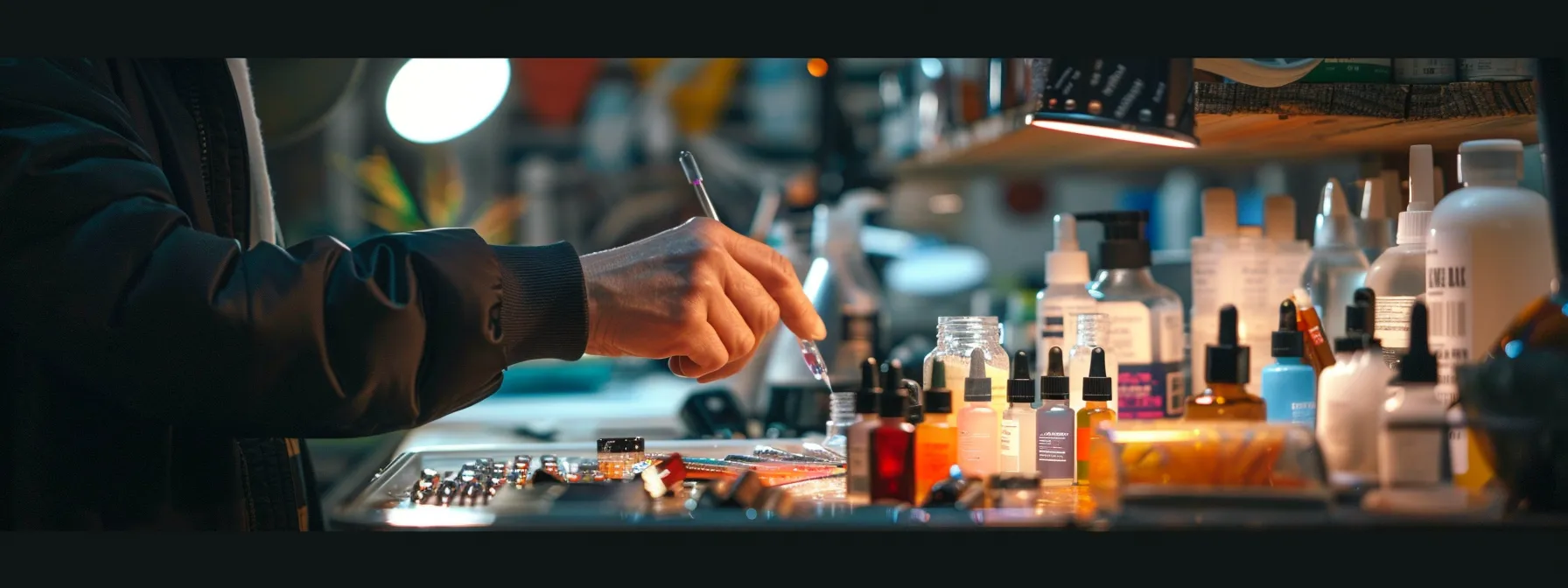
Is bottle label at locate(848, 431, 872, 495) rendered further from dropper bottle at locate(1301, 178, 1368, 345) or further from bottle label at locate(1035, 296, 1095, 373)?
dropper bottle at locate(1301, 178, 1368, 345)

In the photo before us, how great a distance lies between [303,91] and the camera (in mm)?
1974

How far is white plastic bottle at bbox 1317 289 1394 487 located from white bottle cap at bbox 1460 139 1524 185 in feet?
0.44

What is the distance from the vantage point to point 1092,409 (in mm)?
1240

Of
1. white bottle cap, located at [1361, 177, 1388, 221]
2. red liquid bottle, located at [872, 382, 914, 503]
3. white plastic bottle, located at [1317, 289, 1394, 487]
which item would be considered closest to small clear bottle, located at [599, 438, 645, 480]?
red liquid bottle, located at [872, 382, 914, 503]

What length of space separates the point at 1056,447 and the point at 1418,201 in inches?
18.8

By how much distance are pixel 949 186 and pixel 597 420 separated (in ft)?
5.83

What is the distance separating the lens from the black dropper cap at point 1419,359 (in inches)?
35.6

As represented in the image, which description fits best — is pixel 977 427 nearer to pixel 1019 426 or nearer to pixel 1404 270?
pixel 1019 426

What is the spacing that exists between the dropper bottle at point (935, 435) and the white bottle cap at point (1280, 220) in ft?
2.42

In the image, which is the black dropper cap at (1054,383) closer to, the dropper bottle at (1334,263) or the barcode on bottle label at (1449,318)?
the barcode on bottle label at (1449,318)

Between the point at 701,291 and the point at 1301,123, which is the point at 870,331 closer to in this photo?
the point at 1301,123

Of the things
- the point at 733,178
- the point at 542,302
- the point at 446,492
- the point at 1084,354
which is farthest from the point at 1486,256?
the point at 733,178

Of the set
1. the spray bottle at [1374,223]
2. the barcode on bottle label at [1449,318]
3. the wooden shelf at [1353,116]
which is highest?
the wooden shelf at [1353,116]

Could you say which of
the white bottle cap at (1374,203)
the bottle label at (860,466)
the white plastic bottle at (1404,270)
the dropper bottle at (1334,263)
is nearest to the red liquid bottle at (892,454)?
the bottle label at (860,466)
